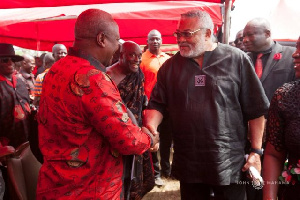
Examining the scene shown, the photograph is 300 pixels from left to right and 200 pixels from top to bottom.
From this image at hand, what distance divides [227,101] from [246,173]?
60cm

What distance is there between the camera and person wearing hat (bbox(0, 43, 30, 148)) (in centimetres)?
375

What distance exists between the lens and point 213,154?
2402mm

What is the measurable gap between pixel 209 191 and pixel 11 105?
257cm

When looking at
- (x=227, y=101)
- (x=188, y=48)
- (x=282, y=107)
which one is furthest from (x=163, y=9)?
(x=282, y=107)

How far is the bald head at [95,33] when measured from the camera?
1818 mm

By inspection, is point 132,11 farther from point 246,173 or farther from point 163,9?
point 246,173

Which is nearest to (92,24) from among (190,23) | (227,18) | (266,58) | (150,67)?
(190,23)

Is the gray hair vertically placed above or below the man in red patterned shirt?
above

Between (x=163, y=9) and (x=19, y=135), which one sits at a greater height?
(x=163, y=9)

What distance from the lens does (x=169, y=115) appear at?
2.73m

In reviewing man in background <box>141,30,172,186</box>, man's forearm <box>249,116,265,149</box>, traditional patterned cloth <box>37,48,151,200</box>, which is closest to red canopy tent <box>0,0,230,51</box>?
man in background <box>141,30,172,186</box>

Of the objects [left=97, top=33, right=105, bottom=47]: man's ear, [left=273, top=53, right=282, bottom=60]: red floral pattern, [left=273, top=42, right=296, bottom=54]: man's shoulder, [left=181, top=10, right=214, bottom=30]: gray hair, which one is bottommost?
[left=273, top=53, right=282, bottom=60]: red floral pattern

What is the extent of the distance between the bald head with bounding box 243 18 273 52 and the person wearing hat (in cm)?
287

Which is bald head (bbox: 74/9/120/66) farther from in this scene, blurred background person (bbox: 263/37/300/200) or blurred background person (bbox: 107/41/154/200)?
blurred background person (bbox: 107/41/154/200)
